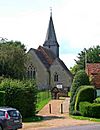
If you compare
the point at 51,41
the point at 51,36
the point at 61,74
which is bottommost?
the point at 61,74

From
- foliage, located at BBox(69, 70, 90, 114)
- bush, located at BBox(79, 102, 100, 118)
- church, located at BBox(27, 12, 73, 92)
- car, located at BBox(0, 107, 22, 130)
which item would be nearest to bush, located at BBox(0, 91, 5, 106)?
bush, located at BBox(79, 102, 100, 118)

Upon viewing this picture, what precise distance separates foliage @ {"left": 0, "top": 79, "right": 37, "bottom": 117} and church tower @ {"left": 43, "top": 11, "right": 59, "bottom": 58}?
6927cm

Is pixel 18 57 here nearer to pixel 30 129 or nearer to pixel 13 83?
pixel 13 83

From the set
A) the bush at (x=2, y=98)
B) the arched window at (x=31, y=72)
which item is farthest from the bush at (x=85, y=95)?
the arched window at (x=31, y=72)

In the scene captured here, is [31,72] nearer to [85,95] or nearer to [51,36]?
[51,36]

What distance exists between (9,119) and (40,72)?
72.1 metres

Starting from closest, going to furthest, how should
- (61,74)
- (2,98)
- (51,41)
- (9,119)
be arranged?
1. (9,119)
2. (2,98)
3. (61,74)
4. (51,41)

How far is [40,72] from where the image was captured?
99.6m

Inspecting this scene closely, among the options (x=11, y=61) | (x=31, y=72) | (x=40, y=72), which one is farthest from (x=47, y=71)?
(x=11, y=61)

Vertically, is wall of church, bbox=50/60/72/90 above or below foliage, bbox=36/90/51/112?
above

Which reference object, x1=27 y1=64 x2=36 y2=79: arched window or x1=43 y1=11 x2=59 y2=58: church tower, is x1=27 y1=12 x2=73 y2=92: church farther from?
x1=43 y1=11 x2=59 y2=58: church tower

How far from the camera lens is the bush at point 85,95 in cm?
4553

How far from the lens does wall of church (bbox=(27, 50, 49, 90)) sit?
324ft

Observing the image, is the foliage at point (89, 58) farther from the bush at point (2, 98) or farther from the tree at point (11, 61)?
the bush at point (2, 98)
